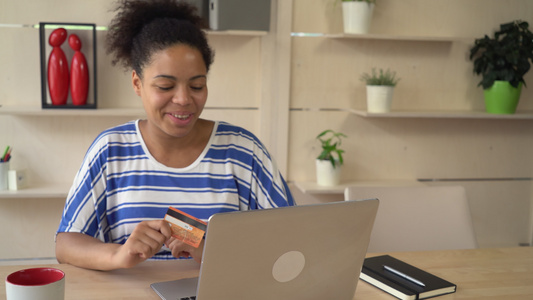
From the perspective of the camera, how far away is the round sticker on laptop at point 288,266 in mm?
1077

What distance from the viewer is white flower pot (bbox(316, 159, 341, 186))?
9.64 feet

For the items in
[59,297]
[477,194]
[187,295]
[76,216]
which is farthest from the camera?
[477,194]

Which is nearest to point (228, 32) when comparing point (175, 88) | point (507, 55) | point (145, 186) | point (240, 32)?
point (240, 32)

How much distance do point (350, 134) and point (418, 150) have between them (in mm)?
424

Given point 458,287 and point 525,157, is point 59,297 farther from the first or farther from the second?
point 525,157

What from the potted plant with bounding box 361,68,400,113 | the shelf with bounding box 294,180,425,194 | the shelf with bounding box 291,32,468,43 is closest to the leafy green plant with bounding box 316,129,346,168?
the shelf with bounding box 294,180,425,194

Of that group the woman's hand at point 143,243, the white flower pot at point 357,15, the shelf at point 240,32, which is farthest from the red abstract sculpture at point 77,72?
the woman's hand at point 143,243

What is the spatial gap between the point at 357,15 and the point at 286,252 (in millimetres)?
2030

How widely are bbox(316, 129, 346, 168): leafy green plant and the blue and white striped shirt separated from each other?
1.21 meters

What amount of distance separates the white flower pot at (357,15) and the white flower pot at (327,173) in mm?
698

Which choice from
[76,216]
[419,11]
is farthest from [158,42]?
[419,11]

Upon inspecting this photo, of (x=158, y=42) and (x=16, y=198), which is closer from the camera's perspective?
(x=158, y=42)

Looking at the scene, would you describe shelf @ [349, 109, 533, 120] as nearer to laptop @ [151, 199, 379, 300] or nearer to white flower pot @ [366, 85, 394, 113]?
white flower pot @ [366, 85, 394, 113]

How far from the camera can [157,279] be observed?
1.36 m
